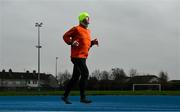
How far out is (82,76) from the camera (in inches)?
250

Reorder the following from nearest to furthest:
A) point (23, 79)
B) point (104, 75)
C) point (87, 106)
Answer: point (87, 106) < point (104, 75) < point (23, 79)

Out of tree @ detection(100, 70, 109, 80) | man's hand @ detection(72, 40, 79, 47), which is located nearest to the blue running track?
man's hand @ detection(72, 40, 79, 47)

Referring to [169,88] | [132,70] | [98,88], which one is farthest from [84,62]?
[132,70]

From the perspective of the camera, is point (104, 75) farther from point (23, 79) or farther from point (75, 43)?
point (75, 43)

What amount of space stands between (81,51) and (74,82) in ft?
1.71

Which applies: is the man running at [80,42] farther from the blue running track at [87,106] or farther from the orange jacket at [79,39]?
the blue running track at [87,106]

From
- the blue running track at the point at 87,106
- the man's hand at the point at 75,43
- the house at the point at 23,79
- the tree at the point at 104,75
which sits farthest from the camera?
the house at the point at 23,79

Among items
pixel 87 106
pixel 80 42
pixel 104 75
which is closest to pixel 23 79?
pixel 104 75

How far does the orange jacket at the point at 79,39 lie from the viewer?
6.18m

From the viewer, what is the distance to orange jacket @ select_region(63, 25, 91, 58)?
6.18 metres

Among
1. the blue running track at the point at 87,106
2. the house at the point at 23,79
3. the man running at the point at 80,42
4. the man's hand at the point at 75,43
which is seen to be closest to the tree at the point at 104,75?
the house at the point at 23,79

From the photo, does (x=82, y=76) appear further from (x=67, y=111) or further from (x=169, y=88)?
(x=169, y=88)

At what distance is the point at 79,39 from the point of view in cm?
621

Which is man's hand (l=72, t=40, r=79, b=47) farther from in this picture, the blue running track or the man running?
the blue running track
